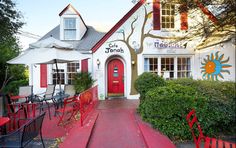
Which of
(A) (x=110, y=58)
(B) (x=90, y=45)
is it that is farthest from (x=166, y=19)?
(B) (x=90, y=45)

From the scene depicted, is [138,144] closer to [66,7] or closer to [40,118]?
[40,118]

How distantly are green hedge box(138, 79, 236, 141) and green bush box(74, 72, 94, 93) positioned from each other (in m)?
4.87

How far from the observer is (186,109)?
5.30m

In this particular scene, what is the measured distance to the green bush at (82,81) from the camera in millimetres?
9863

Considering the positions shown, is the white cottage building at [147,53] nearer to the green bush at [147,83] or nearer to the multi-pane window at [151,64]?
the multi-pane window at [151,64]

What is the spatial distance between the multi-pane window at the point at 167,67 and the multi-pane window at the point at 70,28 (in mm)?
5853

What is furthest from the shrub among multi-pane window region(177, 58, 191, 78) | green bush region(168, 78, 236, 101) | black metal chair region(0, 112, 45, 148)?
multi-pane window region(177, 58, 191, 78)

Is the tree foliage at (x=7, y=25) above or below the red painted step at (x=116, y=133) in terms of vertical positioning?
above

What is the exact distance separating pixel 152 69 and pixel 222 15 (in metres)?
4.50

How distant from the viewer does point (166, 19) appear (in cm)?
1098

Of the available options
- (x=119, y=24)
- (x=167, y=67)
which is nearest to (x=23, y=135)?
(x=119, y=24)

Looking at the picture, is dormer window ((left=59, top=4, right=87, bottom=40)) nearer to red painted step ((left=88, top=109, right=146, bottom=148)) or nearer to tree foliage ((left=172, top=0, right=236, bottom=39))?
tree foliage ((left=172, top=0, right=236, bottom=39))

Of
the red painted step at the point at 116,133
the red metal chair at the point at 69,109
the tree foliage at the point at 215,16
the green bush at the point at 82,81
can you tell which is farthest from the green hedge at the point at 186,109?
the green bush at the point at 82,81

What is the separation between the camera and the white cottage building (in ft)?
34.4
